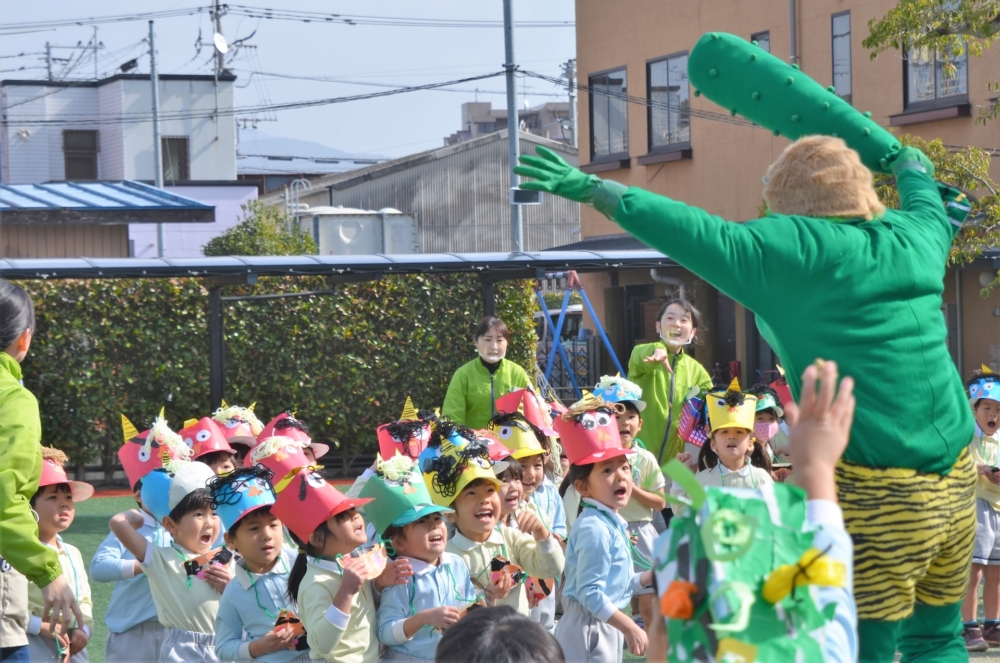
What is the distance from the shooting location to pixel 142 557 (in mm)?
4500

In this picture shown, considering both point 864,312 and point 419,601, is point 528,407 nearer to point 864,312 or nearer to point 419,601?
point 419,601

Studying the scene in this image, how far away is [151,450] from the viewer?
212 inches

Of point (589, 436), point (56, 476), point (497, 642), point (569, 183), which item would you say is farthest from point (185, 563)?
point (497, 642)

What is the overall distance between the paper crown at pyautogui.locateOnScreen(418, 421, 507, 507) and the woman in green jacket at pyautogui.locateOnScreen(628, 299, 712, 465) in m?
2.35

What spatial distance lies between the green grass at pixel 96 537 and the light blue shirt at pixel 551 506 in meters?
2.13

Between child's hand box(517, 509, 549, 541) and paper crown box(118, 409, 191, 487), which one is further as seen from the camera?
paper crown box(118, 409, 191, 487)

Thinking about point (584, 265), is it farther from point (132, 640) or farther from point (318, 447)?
point (132, 640)

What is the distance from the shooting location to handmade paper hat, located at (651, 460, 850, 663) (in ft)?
5.37

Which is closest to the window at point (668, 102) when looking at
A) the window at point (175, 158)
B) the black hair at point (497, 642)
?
the black hair at point (497, 642)

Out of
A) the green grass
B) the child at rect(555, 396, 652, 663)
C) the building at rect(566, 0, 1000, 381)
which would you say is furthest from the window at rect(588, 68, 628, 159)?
the child at rect(555, 396, 652, 663)

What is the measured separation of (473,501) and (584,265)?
22.2ft

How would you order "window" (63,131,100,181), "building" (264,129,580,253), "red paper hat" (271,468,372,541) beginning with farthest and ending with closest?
"building" (264,129,580,253) < "window" (63,131,100,181) < "red paper hat" (271,468,372,541)

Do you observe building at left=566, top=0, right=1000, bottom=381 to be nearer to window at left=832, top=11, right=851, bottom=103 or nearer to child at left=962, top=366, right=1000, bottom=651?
window at left=832, top=11, right=851, bottom=103

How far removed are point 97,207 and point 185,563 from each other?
14.5 m
